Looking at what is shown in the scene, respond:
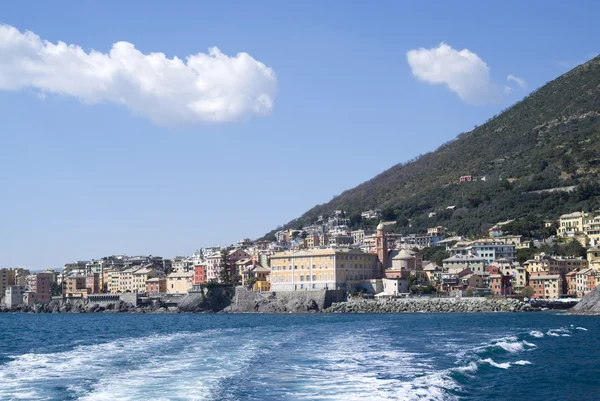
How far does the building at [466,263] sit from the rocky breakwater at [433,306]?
16.2 meters

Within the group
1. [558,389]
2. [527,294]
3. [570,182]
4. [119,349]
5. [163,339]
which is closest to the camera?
[558,389]

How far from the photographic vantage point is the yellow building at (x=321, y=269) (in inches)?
3826

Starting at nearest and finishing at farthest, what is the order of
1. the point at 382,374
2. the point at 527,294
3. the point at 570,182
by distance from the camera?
the point at 382,374 → the point at 527,294 → the point at 570,182

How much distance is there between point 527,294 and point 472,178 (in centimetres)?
7436

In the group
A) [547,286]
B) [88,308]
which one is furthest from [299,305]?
[88,308]

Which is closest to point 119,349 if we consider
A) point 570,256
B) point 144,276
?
point 570,256

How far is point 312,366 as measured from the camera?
3197 cm

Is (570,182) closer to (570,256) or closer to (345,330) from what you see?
(570,256)

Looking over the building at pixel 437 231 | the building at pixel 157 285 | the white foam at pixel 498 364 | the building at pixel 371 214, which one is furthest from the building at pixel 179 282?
the white foam at pixel 498 364

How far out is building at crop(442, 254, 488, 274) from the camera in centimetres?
10300

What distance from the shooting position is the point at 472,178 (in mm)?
163750

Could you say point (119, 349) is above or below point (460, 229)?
below

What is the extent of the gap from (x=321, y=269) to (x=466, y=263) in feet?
63.7

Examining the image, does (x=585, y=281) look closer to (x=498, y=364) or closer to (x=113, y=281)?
(x=498, y=364)
